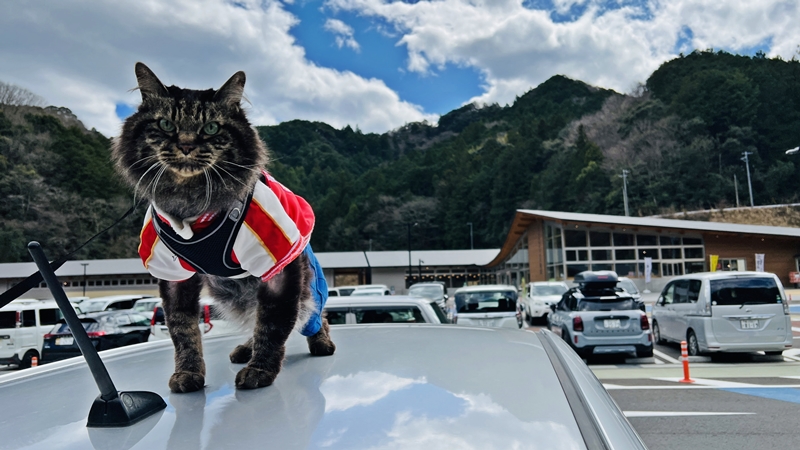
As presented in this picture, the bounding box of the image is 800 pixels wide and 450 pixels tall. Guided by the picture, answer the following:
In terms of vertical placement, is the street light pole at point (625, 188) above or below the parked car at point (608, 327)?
above

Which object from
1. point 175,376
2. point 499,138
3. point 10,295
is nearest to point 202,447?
point 175,376

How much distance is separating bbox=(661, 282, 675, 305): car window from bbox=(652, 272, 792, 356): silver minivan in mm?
1744

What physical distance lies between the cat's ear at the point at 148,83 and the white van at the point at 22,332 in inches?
568

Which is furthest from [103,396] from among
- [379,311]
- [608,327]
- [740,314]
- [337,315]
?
[740,314]

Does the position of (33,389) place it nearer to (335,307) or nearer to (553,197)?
(335,307)

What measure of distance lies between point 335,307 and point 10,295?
230 inches

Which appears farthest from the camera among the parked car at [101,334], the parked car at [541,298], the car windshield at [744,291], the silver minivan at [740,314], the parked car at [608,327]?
the parked car at [541,298]

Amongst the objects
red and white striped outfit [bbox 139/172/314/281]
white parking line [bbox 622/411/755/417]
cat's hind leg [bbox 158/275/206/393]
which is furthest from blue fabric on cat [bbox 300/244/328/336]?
white parking line [bbox 622/411/755/417]

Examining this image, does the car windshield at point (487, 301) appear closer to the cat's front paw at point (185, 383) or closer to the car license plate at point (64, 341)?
the car license plate at point (64, 341)

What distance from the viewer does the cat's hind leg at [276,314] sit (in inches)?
72.2

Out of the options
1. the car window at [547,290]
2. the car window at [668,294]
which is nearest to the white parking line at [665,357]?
the car window at [668,294]

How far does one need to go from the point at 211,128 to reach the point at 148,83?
10.6 inches

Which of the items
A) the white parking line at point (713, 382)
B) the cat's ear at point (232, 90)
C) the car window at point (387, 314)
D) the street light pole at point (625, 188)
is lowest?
the white parking line at point (713, 382)

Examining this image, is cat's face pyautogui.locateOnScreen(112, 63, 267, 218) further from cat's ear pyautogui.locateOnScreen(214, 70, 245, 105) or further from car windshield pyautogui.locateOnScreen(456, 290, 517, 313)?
car windshield pyautogui.locateOnScreen(456, 290, 517, 313)
